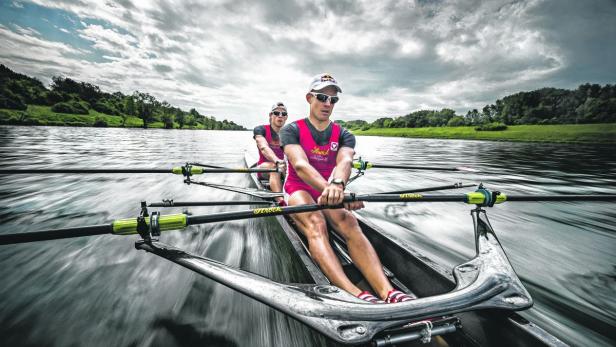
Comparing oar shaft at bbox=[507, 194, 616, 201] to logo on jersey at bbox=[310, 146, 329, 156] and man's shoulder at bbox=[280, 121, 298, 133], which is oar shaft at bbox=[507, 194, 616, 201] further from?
man's shoulder at bbox=[280, 121, 298, 133]

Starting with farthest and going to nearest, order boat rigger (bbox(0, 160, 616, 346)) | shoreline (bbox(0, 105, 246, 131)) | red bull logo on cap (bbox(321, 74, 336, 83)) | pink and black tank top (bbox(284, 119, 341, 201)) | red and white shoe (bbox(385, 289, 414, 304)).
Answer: shoreline (bbox(0, 105, 246, 131))
red bull logo on cap (bbox(321, 74, 336, 83))
pink and black tank top (bbox(284, 119, 341, 201))
red and white shoe (bbox(385, 289, 414, 304))
boat rigger (bbox(0, 160, 616, 346))

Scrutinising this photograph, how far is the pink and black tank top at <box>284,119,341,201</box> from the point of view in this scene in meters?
3.77

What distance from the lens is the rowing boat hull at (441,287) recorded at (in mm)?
1640

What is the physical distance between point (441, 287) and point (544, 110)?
361ft

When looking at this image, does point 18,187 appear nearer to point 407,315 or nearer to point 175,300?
point 175,300

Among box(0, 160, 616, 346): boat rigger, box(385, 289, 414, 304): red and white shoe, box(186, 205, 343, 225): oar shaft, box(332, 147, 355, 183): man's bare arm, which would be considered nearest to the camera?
box(0, 160, 616, 346): boat rigger

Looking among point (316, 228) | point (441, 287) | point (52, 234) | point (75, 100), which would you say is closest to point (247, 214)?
point (316, 228)

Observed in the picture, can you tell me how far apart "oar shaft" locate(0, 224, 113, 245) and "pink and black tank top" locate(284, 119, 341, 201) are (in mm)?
2280

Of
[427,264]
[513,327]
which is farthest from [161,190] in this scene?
[513,327]

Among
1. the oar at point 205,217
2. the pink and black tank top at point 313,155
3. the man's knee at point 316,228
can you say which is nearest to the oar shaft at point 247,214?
the oar at point 205,217

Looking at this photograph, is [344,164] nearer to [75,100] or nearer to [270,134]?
[270,134]

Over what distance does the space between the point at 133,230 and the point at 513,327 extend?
10.4 ft

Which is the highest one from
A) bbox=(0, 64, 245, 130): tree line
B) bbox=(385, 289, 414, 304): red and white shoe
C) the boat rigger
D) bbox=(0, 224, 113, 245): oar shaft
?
bbox=(0, 64, 245, 130): tree line

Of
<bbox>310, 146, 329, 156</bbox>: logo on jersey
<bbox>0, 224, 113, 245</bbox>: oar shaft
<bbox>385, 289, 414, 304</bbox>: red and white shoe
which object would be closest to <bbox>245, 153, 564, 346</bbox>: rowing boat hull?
<bbox>385, 289, 414, 304</bbox>: red and white shoe
